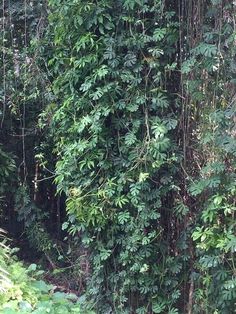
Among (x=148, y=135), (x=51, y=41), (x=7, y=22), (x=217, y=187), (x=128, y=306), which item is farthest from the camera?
(x=7, y=22)

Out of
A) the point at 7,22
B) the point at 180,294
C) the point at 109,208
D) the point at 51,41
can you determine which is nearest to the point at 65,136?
the point at 109,208

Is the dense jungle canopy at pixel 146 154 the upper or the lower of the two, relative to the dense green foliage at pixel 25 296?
upper

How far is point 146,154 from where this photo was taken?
4.43 m

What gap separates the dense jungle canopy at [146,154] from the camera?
407 centimetres

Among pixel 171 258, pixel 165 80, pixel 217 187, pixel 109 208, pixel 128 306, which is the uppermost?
pixel 165 80

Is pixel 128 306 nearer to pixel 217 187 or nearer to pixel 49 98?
pixel 217 187

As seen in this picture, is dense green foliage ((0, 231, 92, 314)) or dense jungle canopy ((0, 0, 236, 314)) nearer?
dense jungle canopy ((0, 0, 236, 314))

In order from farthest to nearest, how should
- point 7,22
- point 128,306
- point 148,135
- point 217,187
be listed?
point 7,22, point 128,306, point 148,135, point 217,187

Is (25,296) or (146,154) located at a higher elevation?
(146,154)

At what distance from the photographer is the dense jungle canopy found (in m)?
4.07

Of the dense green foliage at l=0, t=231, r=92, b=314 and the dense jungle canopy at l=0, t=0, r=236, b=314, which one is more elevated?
the dense jungle canopy at l=0, t=0, r=236, b=314

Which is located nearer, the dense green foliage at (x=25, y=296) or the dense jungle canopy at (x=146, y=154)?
the dense jungle canopy at (x=146, y=154)

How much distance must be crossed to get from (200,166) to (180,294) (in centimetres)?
111

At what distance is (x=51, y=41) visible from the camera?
5.88m
